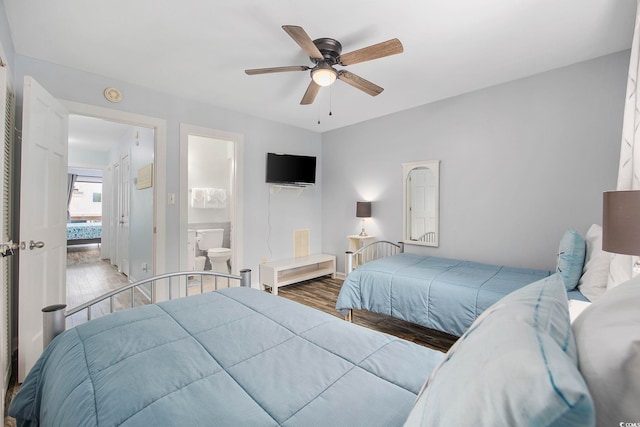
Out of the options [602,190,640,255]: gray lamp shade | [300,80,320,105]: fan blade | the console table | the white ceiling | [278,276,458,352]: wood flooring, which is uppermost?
the white ceiling

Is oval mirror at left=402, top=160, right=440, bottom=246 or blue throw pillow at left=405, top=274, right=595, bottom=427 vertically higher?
oval mirror at left=402, top=160, right=440, bottom=246

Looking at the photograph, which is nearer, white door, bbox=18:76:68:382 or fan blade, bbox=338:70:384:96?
white door, bbox=18:76:68:382

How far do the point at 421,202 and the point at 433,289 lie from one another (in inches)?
63.9

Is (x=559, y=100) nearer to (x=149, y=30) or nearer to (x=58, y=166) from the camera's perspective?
(x=149, y=30)

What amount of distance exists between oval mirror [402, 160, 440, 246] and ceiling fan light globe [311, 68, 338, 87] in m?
1.91

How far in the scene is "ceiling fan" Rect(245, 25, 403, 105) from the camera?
1844 mm

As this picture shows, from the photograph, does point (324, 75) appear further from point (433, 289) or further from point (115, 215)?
point (115, 215)

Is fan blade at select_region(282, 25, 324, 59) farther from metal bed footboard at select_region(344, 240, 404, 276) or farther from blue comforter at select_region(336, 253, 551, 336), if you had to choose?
metal bed footboard at select_region(344, 240, 404, 276)

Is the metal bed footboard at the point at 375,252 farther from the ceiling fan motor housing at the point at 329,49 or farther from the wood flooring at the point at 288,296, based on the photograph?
the ceiling fan motor housing at the point at 329,49

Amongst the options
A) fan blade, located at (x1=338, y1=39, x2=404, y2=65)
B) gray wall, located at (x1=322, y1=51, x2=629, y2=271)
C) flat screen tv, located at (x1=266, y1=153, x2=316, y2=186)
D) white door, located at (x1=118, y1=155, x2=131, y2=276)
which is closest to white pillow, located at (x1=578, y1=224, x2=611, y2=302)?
gray wall, located at (x1=322, y1=51, x2=629, y2=271)

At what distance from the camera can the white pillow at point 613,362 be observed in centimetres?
38

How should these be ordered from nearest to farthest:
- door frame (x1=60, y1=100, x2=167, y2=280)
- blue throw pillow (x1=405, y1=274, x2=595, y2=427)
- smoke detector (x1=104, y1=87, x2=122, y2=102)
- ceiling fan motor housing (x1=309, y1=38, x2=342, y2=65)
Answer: blue throw pillow (x1=405, y1=274, x2=595, y2=427), ceiling fan motor housing (x1=309, y1=38, x2=342, y2=65), smoke detector (x1=104, y1=87, x2=122, y2=102), door frame (x1=60, y1=100, x2=167, y2=280)

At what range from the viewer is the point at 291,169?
4.32m

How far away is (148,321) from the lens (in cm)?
137
